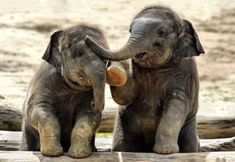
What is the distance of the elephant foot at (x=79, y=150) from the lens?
4.23 metres

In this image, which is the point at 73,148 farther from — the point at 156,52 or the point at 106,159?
the point at 156,52

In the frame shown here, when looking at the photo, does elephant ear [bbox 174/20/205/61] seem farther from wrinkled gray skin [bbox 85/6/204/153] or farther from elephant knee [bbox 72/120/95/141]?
elephant knee [bbox 72/120/95/141]

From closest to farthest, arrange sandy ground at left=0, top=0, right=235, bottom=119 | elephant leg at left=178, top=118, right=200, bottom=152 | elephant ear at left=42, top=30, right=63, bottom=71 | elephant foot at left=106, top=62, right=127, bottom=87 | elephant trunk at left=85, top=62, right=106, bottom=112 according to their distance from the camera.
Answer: elephant trunk at left=85, top=62, right=106, bottom=112
elephant foot at left=106, top=62, right=127, bottom=87
elephant ear at left=42, top=30, right=63, bottom=71
elephant leg at left=178, top=118, right=200, bottom=152
sandy ground at left=0, top=0, right=235, bottom=119

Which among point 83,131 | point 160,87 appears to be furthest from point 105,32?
point 83,131

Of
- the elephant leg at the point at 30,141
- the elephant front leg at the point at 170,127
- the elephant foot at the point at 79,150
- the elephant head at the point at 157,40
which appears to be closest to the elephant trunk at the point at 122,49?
the elephant head at the point at 157,40

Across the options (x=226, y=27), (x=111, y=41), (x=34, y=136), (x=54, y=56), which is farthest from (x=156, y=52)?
(x=226, y=27)

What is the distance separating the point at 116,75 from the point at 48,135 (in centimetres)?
49

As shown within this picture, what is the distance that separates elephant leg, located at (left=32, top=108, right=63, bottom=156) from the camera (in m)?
4.25

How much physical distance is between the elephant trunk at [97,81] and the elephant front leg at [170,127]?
17.0 inches

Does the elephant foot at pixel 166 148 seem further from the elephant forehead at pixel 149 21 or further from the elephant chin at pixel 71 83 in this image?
the elephant forehead at pixel 149 21

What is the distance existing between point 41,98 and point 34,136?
1.22 ft

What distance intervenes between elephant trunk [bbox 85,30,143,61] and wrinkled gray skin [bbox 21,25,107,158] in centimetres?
5

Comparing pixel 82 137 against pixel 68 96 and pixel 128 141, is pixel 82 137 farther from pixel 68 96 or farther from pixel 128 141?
pixel 128 141

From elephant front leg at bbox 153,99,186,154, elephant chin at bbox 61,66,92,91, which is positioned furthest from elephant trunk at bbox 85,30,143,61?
elephant front leg at bbox 153,99,186,154
